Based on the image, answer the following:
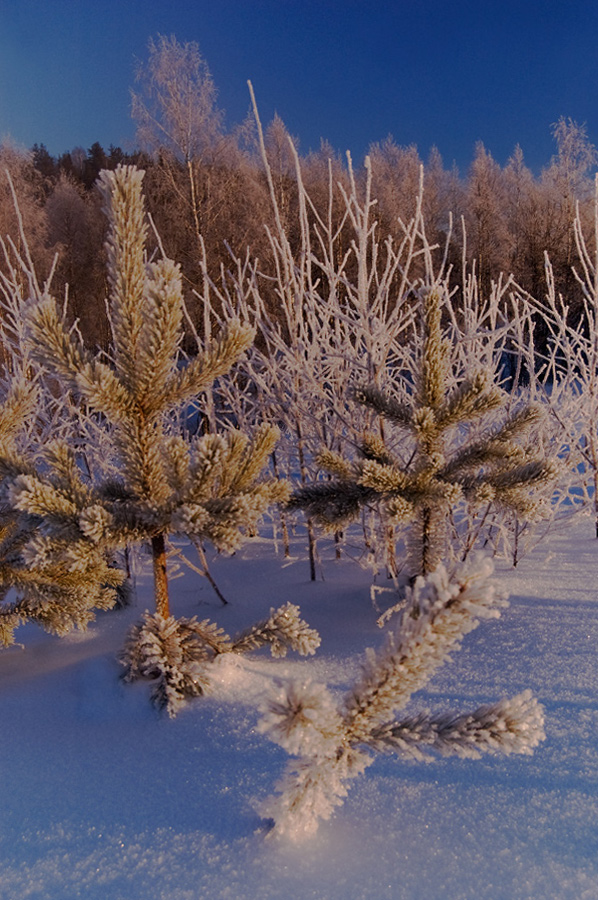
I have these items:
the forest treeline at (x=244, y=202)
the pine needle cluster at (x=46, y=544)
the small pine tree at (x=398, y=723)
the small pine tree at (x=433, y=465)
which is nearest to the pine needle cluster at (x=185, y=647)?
the pine needle cluster at (x=46, y=544)

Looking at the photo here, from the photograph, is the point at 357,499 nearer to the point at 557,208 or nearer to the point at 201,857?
the point at 201,857

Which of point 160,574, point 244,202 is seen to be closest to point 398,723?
point 160,574

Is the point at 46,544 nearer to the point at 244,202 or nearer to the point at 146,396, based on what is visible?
the point at 146,396

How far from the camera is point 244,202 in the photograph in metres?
16.0

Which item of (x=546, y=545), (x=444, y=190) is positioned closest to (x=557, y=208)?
(x=444, y=190)

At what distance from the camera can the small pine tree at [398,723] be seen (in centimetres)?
101

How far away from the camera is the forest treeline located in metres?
10.2

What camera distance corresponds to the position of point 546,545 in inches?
171

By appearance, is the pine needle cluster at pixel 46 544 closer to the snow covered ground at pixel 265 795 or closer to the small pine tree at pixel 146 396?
the small pine tree at pixel 146 396

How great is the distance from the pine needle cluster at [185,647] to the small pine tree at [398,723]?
67 centimetres

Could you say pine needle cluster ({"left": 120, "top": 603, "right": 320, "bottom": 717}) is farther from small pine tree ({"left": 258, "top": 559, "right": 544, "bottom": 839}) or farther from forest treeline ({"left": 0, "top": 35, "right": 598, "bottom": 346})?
forest treeline ({"left": 0, "top": 35, "right": 598, "bottom": 346})

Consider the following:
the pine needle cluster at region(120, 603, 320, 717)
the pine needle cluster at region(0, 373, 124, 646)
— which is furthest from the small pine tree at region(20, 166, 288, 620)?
the pine needle cluster at region(120, 603, 320, 717)

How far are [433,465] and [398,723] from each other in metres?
1.24

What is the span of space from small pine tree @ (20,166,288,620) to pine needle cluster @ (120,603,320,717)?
0.36 m
